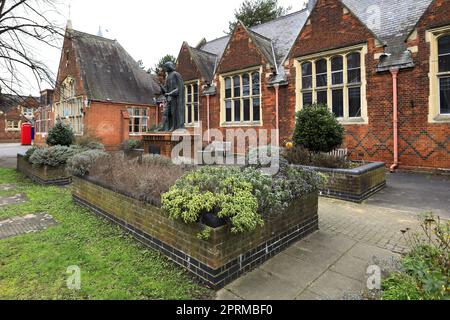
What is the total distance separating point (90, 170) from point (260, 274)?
4950mm

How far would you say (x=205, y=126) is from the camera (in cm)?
1775

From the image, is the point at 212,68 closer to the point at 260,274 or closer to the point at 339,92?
the point at 339,92

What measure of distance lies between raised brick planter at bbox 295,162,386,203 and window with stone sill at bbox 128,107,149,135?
62.2 ft

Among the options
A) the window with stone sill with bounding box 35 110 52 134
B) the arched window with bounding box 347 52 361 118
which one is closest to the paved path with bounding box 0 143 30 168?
the window with stone sill with bounding box 35 110 52 134

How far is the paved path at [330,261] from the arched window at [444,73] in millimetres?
7040

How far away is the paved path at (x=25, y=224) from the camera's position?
195 inches

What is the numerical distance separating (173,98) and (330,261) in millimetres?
7233

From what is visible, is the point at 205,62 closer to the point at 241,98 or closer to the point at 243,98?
the point at 241,98

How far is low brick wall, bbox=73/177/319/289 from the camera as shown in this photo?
10.2ft

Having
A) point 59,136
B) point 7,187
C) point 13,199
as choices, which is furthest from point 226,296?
point 59,136

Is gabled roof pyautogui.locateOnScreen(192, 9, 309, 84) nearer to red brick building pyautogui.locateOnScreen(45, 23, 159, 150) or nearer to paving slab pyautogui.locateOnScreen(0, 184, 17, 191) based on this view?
red brick building pyautogui.locateOnScreen(45, 23, 159, 150)

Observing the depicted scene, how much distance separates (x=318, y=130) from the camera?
8406 mm

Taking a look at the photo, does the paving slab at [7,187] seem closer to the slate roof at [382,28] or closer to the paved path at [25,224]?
the paved path at [25,224]

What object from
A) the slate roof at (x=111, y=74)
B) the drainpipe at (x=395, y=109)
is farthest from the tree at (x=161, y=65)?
the drainpipe at (x=395, y=109)
